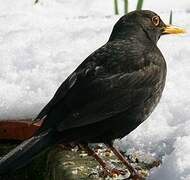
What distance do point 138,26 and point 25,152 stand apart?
3.87 ft

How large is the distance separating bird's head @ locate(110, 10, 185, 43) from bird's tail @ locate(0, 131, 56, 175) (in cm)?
91

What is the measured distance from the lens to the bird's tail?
4.48 m

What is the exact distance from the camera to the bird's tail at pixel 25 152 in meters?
4.48

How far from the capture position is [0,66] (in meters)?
5.94

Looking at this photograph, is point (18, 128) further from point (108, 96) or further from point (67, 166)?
point (108, 96)

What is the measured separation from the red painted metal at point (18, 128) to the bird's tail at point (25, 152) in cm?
62

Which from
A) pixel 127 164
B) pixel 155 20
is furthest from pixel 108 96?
pixel 155 20

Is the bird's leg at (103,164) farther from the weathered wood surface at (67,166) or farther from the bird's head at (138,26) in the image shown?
the bird's head at (138,26)

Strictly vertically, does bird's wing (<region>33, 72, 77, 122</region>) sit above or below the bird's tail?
above

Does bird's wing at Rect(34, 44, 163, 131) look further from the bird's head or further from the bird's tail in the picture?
the bird's head

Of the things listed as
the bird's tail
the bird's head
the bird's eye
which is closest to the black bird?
the bird's tail

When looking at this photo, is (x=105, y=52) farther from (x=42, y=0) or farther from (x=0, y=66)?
(x=42, y=0)

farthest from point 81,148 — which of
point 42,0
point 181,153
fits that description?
point 42,0

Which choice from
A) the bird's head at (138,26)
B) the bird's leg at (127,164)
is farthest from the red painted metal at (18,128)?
the bird's head at (138,26)
